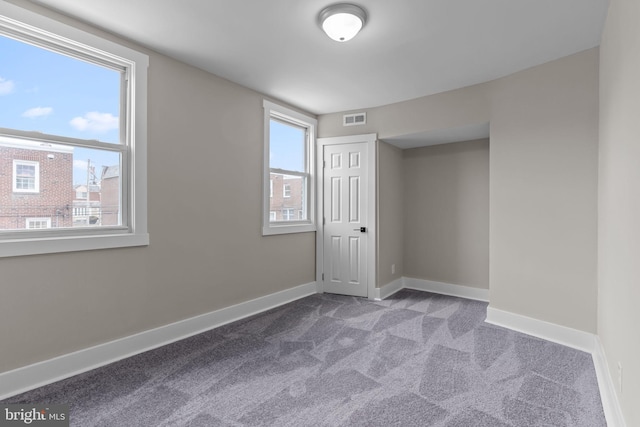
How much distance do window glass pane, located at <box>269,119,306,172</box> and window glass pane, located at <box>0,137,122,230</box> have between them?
1.81m

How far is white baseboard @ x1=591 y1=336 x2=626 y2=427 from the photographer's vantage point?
171 cm

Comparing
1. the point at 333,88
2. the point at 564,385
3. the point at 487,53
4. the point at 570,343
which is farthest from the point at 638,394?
the point at 333,88

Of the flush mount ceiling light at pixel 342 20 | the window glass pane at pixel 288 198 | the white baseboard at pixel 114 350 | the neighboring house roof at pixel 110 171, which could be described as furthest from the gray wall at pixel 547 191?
the neighboring house roof at pixel 110 171

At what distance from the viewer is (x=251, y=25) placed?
2.36 m

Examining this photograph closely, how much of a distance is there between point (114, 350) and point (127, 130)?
5.80 feet

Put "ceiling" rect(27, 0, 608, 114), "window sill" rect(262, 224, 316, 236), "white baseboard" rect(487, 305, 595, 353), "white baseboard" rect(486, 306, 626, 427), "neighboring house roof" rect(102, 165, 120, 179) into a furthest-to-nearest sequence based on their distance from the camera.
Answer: "window sill" rect(262, 224, 316, 236), "white baseboard" rect(487, 305, 595, 353), "neighboring house roof" rect(102, 165, 120, 179), "ceiling" rect(27, 0, 608, 114), "white baseboard" rect(486, 306, 626, 427)

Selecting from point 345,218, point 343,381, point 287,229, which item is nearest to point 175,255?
point 287,229

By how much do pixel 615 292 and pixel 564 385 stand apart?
75 cm

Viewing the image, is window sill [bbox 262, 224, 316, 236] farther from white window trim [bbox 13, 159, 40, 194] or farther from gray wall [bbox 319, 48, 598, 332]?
gray wall [bbox 319, 48, 598, 332]

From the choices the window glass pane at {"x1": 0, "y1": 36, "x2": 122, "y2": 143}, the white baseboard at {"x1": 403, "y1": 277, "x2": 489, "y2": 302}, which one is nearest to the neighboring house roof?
the window glass pane at {"x1": 0, "y1": 36, "x2": 122, "y2": 143}

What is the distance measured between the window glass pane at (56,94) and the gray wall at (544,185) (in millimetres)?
3434

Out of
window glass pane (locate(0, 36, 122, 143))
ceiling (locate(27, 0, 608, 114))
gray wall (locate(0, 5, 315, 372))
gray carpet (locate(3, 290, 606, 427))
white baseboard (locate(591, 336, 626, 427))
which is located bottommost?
gray carpet (locate(3, 290, 606, 427))

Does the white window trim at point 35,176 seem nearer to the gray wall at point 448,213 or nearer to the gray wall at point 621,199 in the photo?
the gray wall at point 621,199

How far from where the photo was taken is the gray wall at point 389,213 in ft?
14.1
